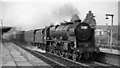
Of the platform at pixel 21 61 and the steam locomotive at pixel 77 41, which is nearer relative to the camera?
the platform at pixel 21 61

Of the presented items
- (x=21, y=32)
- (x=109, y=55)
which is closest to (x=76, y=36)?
(x=109, y=55)

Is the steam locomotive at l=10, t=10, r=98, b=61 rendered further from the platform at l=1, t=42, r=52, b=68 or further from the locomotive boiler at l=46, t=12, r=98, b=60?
the platform at l=1, t=42, r=52, b=68

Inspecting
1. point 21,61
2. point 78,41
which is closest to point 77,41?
point 78,41

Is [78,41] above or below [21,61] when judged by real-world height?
above

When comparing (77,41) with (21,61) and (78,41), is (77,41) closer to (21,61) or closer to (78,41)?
(78,41)

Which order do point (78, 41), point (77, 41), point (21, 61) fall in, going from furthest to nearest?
point (78, 41) → point (77, 41) → point (21, 61)

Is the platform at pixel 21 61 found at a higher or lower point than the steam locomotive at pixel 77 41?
lower

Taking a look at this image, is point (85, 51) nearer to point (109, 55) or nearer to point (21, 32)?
point (109, 55)

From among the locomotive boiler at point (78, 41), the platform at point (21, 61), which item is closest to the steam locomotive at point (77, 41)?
the locomotive boiler at point (78, 41)

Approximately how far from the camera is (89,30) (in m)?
15.5

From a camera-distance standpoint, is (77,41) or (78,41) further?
(78,41)

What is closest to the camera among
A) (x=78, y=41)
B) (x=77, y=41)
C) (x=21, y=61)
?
(x=21, y=61)

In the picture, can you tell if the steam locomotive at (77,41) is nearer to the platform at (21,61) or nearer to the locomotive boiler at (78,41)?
the locomotive boiler at (78,41)

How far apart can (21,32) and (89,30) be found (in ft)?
97.8
